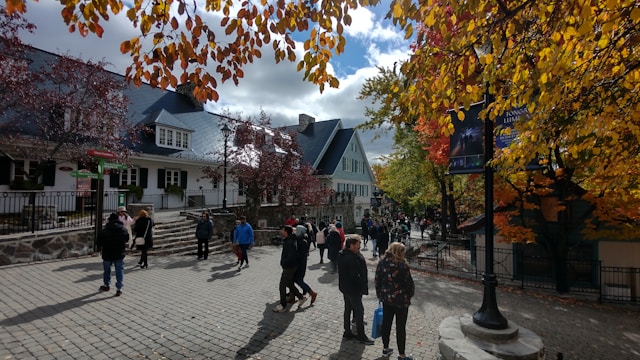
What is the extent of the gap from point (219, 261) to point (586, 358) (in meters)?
10.5

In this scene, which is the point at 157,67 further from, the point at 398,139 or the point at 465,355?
the point at 398,139

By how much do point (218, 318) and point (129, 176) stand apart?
1688 cm

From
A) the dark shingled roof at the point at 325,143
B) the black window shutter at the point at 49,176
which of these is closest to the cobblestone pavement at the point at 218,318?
the black window shutter at the point at 49,176

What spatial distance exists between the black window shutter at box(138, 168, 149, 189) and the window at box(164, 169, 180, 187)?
1.33 m

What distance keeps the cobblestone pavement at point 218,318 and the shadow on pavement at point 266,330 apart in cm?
2

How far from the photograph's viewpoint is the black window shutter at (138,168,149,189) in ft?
66.7

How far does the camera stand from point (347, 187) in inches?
1475

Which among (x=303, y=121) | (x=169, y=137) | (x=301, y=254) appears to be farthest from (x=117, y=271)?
(x=303, y=121)

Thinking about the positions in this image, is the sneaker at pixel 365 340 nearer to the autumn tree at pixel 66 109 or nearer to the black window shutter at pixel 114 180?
the autumn tree at pixel 66 109

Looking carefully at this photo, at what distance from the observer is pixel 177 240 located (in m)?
13.8

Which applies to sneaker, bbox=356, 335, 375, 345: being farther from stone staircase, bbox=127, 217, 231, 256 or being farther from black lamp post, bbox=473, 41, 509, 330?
stone staircase, bbox=127, 217, 231, 256

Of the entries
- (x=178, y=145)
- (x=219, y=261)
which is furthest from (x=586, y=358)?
(x=178, y=145)

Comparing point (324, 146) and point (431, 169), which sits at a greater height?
point (324, 146)

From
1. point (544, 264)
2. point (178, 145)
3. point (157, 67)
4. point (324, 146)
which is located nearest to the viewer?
point (157, 67)
